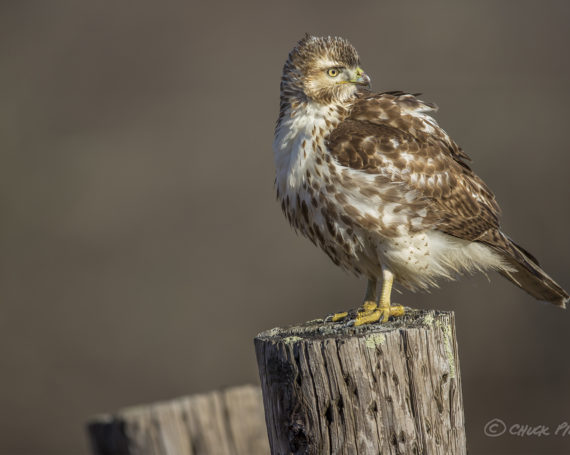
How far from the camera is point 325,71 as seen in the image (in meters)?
5.83

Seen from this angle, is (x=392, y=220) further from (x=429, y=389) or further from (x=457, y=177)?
(x=429, y=389)

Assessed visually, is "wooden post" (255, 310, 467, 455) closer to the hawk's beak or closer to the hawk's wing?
the hawk's wing

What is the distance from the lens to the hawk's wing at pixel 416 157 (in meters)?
5.56

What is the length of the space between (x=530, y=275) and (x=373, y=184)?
1487 millimetres

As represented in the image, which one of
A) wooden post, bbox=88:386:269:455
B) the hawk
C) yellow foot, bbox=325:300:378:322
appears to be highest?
the hawk

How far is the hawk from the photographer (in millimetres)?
5512

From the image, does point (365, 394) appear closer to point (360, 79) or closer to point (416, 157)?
point (416, 157)

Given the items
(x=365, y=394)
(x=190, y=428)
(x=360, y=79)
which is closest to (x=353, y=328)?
(x=365, y=394)

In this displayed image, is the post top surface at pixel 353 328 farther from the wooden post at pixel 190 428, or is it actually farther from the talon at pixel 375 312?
the wooden post at pixel 190 428

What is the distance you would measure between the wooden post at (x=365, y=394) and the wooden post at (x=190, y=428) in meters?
1.07

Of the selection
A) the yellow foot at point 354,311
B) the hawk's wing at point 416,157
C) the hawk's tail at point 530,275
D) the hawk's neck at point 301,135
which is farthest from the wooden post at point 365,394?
the hawk's tail at point 530,275

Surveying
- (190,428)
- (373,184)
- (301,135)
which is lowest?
(190,428)
